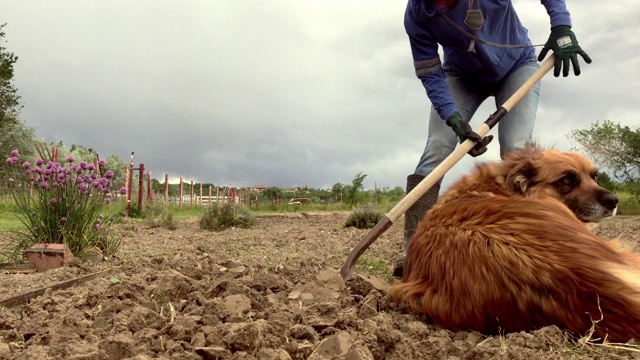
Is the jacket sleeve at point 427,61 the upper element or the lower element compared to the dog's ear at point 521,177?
upper

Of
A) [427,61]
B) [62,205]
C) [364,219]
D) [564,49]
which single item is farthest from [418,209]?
[364,219]

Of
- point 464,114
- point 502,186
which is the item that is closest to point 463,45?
point 464,114

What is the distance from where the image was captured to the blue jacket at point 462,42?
4.29 metres

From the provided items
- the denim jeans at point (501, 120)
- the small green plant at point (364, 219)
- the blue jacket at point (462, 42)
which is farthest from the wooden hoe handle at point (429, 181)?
the small green plant at point (364, 219)

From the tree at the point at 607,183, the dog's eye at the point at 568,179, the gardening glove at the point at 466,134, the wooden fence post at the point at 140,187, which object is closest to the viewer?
the dog's eye at the point at 568,179

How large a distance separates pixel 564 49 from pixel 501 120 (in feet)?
2.24

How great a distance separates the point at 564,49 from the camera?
4.23m

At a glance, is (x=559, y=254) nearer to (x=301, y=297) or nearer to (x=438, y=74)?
(x=301, y=297)

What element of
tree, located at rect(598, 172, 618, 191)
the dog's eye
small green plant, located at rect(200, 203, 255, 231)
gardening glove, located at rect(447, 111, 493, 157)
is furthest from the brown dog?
tree, located at rect(598, 172, 618, 191)

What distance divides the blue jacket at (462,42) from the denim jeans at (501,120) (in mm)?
86

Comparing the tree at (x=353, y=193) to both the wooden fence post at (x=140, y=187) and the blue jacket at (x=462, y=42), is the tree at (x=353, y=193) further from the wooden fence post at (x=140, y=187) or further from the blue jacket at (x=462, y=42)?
the blue jacket at (x=462, y=42)

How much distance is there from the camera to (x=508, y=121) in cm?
437

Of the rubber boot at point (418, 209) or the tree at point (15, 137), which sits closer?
the rubber boot at point (418, 209)

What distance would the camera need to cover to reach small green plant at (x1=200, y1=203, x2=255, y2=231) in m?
11.4
